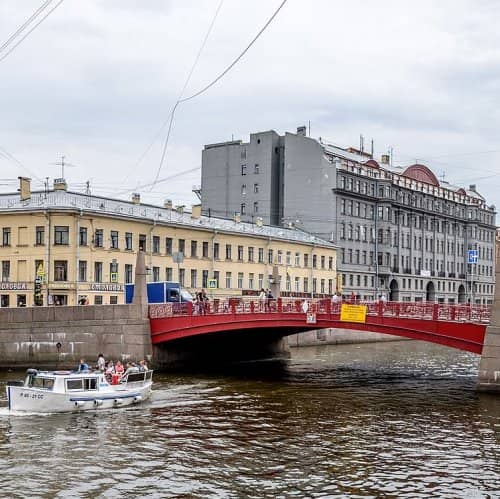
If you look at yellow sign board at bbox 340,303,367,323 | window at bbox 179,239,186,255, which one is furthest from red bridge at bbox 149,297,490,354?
window at bbox 179,239,186,255

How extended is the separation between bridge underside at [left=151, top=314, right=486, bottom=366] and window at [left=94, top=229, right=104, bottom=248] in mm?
12264

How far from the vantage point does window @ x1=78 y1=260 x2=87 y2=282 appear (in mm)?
56269

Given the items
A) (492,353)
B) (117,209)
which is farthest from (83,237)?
(492,353)

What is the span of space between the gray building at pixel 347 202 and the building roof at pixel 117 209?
1106 centimetres

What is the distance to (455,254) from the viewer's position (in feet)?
365

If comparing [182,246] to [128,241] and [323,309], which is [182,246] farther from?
[323,309]

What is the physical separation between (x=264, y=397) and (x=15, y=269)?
27.6m

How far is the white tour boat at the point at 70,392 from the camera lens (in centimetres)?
3166

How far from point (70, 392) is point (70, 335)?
14716mm

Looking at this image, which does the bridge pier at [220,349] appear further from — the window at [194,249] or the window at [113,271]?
the window at [194,249]

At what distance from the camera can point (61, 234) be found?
5625cm

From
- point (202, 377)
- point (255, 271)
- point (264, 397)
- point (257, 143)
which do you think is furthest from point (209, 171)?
point (264, 397)

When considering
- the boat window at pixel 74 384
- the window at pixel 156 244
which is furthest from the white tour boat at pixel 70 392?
the window at pixel 156 244

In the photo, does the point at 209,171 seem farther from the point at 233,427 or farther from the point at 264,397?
the point at 233,427
